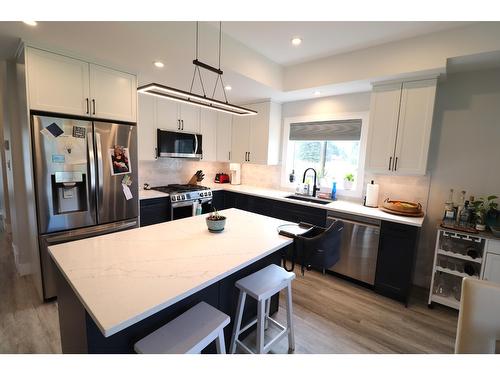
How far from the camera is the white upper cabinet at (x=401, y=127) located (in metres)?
2.42

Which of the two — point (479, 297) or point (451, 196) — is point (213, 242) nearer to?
point (479, 297)

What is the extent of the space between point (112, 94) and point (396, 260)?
3.43m

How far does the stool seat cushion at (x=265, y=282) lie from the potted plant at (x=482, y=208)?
1.94 metres

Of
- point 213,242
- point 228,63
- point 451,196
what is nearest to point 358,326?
point 213,242

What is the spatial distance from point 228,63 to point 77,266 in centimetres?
212

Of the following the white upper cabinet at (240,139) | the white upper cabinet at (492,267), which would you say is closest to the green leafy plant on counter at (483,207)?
the white upper cabinet at (492,267)

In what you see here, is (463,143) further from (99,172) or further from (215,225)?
(99,172)

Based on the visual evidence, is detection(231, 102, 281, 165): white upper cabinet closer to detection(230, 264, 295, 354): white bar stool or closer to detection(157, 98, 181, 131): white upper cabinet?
detection(157, 98, 181, 131): white upper cabinet

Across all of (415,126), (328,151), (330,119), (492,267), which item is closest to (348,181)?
(328,151)

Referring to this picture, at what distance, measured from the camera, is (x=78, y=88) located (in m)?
2.24

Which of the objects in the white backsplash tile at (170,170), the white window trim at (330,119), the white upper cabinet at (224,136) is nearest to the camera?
the white window trim at (330,119)

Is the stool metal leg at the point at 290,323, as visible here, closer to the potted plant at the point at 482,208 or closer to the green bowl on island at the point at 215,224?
the green bowl on island at the point at 215,224

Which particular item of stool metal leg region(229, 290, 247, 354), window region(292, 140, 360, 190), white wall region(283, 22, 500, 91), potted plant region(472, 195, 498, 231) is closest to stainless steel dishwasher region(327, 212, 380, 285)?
window region(292, 140, 360, 190)

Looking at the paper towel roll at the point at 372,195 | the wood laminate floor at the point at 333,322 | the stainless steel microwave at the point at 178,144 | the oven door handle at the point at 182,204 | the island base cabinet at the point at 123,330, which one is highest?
the stainless steel microwave at the point at 178,144
